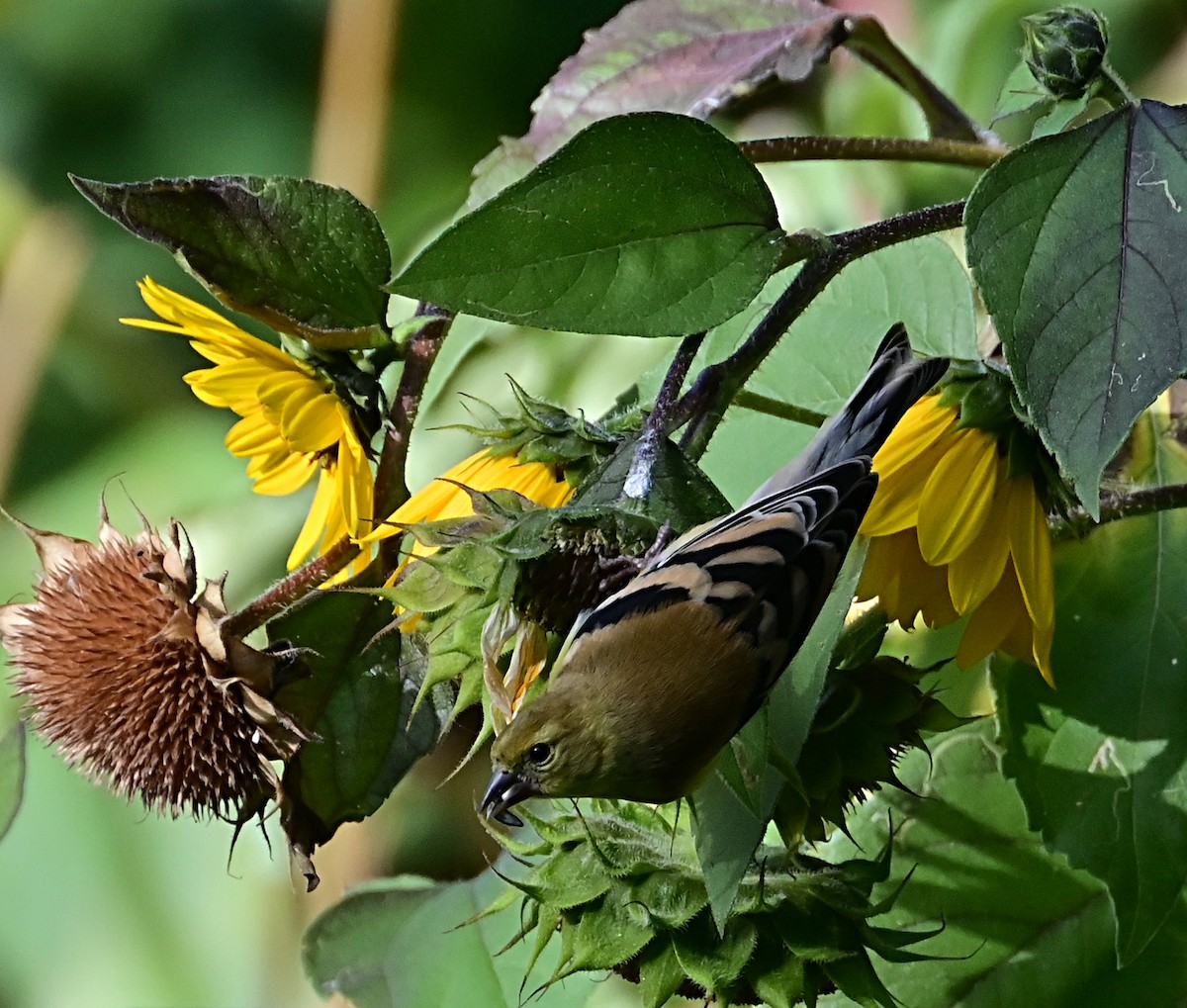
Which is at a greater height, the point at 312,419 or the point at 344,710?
the point at 312,419

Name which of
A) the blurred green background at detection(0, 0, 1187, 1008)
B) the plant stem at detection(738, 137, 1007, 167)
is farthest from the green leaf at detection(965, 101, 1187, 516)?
the blurred green background at detection(0, 0, 1187, 1008)

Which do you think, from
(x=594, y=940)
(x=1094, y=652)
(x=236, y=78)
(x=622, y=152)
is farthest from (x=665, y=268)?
(x=236, y=78)

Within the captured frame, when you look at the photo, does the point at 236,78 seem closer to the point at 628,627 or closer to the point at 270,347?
the point at 270,347

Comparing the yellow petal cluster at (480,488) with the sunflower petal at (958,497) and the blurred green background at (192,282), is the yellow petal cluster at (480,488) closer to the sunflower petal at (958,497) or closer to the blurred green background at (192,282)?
the sunflower petal at (958,497)

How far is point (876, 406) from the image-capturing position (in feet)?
2.32

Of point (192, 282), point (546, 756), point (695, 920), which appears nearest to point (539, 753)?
point (546, 756)

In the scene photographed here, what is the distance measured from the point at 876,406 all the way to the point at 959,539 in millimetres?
80

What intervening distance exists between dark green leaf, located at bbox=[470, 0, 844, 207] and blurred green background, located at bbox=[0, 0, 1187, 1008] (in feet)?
1.08

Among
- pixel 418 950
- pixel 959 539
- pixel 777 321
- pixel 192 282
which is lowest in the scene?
pixel 418 950

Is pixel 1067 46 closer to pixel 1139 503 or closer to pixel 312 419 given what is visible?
pixel 1139 503

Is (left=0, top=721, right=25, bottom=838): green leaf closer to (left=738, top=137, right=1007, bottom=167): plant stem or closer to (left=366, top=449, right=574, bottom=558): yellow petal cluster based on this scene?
(left=366, top=449, right=574, bottom=558): yellow petal cluster

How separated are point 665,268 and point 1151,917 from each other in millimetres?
457

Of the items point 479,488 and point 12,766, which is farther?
point 12,766

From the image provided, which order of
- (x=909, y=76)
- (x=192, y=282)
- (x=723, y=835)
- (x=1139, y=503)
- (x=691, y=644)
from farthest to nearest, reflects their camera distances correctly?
1. (x=192, y=282)
2. (x=909, y=76)
3. (x=1139, y=503)
4. (x=691, y=644)
5. (x=723, y=835)
